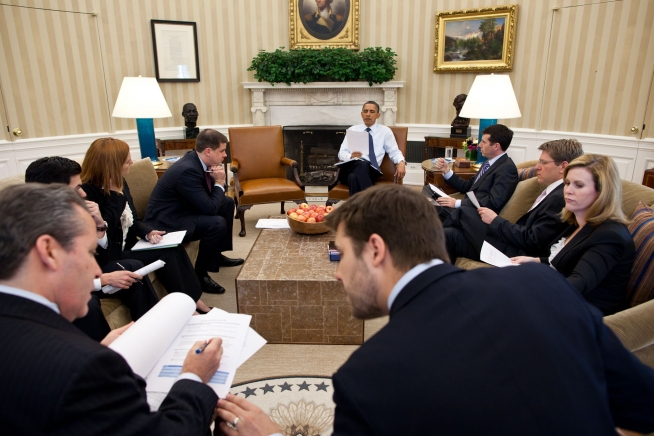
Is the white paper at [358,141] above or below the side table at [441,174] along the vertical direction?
above

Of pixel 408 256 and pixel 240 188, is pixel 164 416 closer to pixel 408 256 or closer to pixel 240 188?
pixel 408 256

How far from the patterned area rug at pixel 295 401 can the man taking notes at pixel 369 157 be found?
263 centimetres

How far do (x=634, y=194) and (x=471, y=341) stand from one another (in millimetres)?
2037

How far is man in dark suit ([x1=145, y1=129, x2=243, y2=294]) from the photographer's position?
10.4 feet

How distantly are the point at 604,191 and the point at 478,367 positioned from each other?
1.53 m

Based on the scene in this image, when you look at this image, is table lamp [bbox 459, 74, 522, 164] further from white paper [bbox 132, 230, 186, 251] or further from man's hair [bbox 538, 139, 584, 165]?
white paper [bbox 132, 230, 186, 251]

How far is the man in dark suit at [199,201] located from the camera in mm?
3170

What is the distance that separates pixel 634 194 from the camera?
91.1 inches

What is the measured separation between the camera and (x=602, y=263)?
6.15 ft

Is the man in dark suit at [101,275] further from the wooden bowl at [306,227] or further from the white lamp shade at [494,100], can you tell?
the white lamp shade at [494,100]

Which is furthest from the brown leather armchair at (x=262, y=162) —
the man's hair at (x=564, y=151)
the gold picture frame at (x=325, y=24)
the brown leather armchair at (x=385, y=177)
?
the man's hair at (x=564, y=151)

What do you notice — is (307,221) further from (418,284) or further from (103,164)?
(418,284)

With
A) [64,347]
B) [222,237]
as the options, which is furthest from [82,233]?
[222,237]

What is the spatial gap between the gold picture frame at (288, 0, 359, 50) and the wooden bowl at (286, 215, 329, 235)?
3786mm
